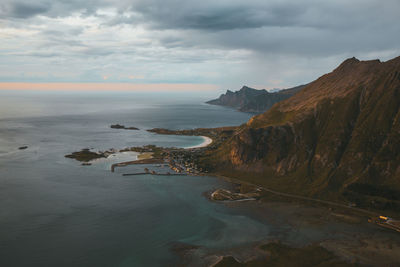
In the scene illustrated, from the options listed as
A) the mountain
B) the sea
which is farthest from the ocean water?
the mountain

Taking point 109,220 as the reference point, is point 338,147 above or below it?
above

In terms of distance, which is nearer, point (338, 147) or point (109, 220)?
point (109, 220)

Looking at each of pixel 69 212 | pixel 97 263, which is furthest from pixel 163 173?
pixel 97 263

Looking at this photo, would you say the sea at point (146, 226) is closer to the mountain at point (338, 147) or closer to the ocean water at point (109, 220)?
the ocean water at point (109, 220)

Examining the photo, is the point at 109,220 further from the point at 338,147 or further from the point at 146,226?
the point at 338,147

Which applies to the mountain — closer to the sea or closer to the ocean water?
the sea

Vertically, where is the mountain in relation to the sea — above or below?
above

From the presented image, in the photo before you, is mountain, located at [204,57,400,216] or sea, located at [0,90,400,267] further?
mountain, located at [204,57,400,216]

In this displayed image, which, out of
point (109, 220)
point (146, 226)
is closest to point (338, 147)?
point (146, 226)
